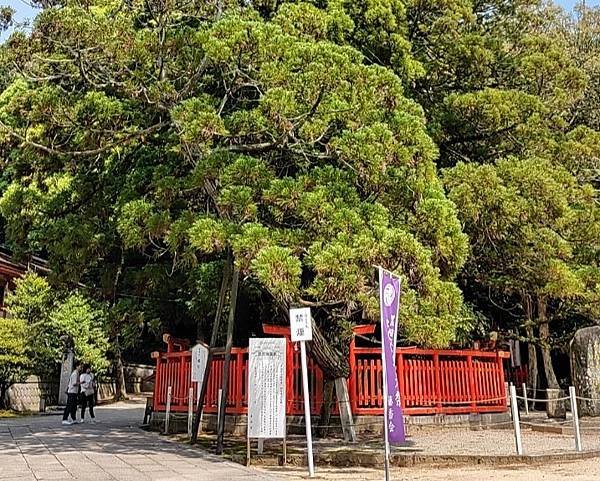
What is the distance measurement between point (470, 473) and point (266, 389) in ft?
8.94

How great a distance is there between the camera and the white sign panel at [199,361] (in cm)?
1132

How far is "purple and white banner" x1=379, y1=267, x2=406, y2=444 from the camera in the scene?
6.64 meters

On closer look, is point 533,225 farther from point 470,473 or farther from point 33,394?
point 33,394

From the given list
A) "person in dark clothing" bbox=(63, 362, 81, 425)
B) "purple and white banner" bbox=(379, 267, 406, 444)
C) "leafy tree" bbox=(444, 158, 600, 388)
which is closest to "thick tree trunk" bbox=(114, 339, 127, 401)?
"person in dark clothing" bbox=(63, 362, 81, 425)

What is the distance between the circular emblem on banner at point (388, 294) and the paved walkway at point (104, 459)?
244cm

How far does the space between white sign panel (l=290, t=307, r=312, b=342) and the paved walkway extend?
1.65 metres

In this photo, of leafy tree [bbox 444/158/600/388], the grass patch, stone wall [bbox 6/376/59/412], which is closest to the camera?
leafy tree [bbox 444/158/600/388]

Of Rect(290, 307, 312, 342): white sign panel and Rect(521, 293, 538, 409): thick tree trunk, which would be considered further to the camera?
Rect(521, 293, 538, 409): thick tree trunk

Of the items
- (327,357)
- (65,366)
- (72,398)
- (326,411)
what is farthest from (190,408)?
(65,366)

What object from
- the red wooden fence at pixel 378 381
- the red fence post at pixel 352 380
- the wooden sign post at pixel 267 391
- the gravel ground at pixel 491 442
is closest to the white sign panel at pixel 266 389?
the wooden sign post at pixel 267 391

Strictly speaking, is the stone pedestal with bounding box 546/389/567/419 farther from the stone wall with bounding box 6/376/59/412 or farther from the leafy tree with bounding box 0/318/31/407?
the stone wall with bounding box 6/376/59/412

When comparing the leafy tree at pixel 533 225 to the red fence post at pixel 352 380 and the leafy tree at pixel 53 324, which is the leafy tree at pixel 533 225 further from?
the leafy tree at pixel 53 324

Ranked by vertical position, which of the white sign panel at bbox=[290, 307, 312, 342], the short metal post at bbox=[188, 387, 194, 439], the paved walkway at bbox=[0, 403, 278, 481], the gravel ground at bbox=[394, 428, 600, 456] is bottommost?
the gravel ground at bbox=[394, 428, 600, 456]

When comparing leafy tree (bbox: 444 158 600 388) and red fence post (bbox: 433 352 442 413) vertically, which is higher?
leafy tree (bbox: 444 158 600 388)
